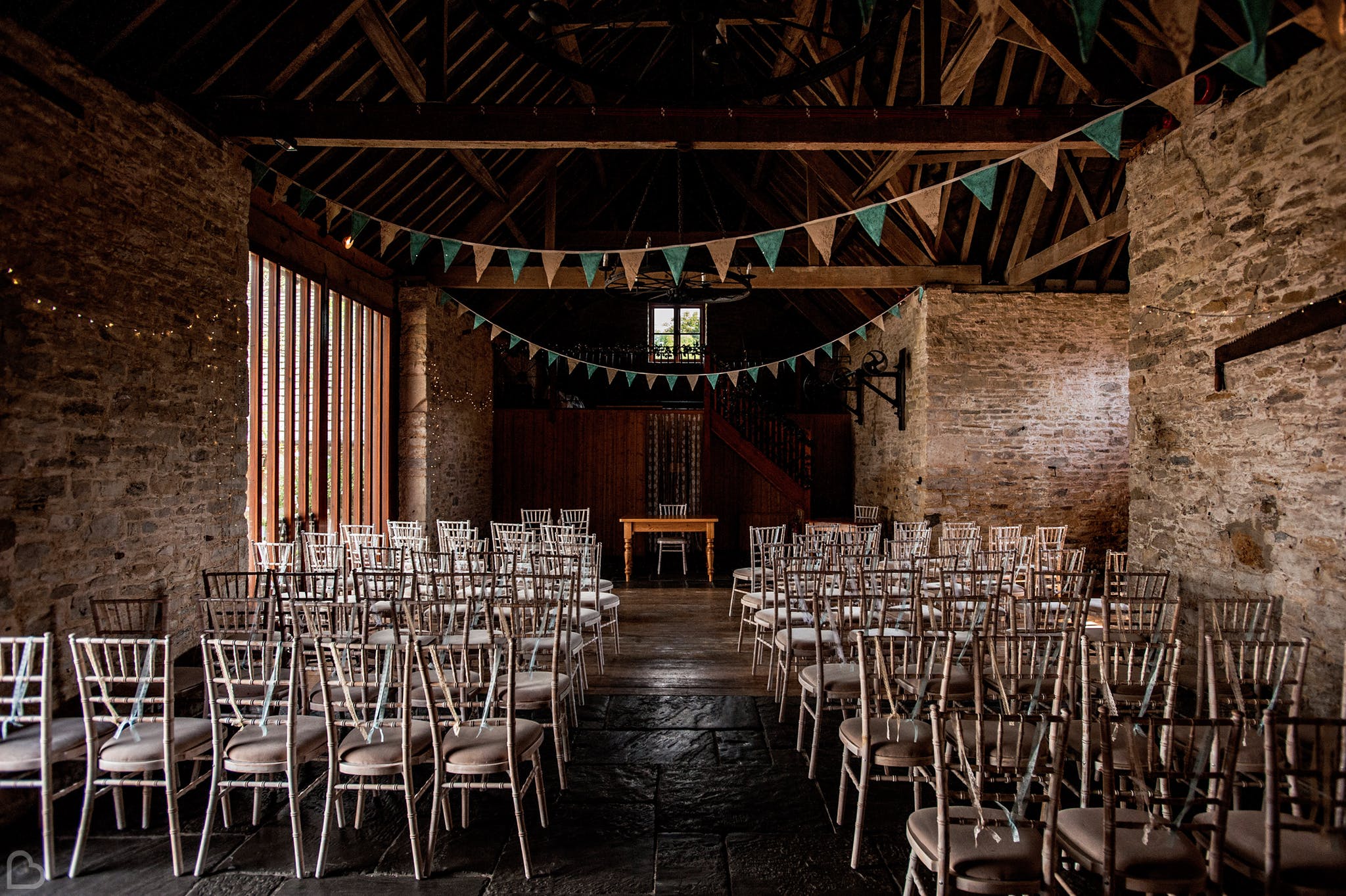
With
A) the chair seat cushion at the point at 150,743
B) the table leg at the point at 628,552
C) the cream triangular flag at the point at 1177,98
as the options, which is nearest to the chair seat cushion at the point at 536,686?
the chair seat cushion at the point at 150,743

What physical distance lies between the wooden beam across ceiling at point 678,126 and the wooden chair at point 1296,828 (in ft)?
14.7

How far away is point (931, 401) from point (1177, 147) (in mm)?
4299

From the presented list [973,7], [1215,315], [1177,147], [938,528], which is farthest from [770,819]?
[938,528]

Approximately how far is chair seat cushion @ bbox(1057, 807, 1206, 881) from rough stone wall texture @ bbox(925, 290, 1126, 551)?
23.6 feet

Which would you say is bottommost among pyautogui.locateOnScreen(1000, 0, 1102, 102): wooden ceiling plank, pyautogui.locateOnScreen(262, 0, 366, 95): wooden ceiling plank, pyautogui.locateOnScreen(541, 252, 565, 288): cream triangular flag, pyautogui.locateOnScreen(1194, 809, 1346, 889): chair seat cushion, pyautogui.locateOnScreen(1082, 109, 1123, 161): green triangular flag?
pyautogui.locateOnScreen(1194, 809, 1346, 889): chair seat cushion

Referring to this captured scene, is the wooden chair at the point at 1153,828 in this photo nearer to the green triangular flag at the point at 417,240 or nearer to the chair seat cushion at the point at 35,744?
the chair seat cushion at the point at 35,744

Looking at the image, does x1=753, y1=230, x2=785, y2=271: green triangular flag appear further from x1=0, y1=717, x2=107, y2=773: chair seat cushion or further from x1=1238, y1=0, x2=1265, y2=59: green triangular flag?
x1=0, y1=717, x2=107, y2=773: chair seat cushion

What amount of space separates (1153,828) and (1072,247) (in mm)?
7238

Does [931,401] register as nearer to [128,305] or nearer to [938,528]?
[938,528]

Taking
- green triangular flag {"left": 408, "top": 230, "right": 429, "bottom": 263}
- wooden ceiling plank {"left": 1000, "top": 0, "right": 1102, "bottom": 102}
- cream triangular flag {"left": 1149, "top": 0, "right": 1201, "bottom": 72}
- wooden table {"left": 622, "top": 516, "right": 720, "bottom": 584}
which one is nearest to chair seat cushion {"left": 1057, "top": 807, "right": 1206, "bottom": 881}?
cream triangular flag {"left": 1149, "top": 0, "right": 1201, "bottom": 72}

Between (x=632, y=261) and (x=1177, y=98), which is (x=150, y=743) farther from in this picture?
(x=1177, y=98)

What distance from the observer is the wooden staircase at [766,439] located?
481 inches

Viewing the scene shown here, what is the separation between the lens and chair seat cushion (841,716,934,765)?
9.52 ft

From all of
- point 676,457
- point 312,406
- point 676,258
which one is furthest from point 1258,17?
point 676,457
